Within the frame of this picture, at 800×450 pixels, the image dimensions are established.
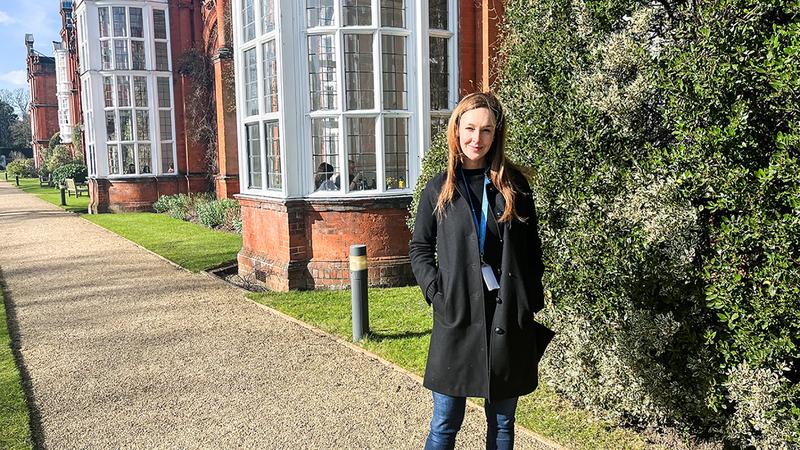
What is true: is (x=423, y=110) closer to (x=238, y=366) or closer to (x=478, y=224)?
(x=238, y=366)

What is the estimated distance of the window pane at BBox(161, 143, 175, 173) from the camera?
22141 millimetres

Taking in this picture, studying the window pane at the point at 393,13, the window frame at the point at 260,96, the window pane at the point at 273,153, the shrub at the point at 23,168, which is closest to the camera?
the window frame at the point at 260,96

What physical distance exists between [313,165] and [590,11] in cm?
538

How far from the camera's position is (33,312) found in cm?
783

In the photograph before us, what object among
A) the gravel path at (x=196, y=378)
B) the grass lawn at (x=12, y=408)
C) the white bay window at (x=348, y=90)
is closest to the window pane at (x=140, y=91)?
the gravel path at (x=196, y=378)

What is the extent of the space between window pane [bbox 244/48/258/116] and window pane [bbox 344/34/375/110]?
1.50m

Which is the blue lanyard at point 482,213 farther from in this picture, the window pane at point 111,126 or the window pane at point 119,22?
the window pane at point 119,22

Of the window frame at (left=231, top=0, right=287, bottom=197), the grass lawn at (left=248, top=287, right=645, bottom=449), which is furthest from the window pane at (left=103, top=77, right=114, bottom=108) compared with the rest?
the grass lawn at (left=248, top=287, right=645, bottom=449)

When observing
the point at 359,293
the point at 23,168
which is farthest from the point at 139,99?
the point at 23,168

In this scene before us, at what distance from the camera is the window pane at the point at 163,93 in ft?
71.3

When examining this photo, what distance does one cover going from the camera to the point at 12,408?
4.61 meters

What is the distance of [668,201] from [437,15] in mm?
6245

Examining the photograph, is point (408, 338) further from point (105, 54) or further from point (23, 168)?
point (23, 168)

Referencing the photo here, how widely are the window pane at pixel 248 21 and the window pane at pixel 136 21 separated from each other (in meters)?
13.9
